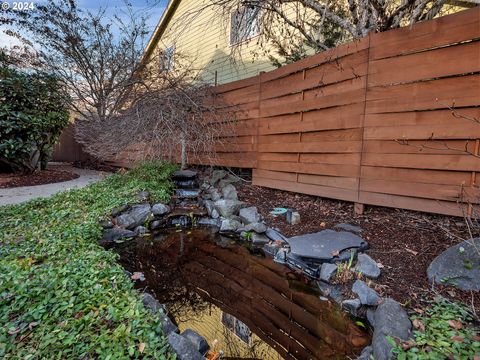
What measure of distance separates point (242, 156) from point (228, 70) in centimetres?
466

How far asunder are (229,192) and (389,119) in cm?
303

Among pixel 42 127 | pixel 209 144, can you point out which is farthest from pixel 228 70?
pixel 42 127

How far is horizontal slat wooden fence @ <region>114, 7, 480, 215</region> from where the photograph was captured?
107 inches

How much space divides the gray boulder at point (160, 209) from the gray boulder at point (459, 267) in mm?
3900

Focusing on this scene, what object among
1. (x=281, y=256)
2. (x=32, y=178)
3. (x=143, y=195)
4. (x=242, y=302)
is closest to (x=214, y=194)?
(x=143, y=195)

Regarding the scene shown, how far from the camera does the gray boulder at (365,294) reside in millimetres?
2346

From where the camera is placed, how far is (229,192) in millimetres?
5328

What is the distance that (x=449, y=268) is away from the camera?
2.38 meters

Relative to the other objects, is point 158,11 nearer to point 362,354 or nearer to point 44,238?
point 44,238

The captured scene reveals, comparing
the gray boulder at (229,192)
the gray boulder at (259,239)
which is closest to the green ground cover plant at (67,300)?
the gray boulder at (259,239)

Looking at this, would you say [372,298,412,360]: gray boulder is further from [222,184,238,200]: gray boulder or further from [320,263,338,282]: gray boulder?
[222,184,238,200]: gray boulder

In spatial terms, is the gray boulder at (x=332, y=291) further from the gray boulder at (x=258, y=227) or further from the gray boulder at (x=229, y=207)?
the gray boulder at (x=229, y=207)

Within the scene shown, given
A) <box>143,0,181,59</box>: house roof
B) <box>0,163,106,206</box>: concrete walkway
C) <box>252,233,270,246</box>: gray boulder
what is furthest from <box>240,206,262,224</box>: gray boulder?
<box>143,0,181,59</box>: house roof

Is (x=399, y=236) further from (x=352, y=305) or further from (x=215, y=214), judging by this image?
(x=215, y=214)
